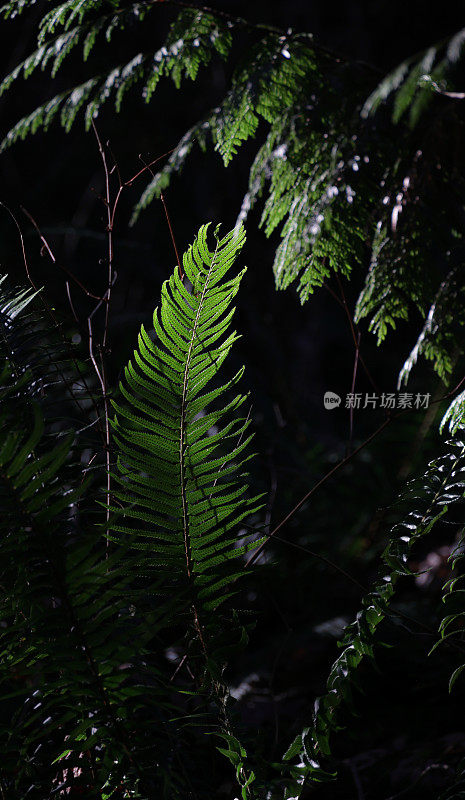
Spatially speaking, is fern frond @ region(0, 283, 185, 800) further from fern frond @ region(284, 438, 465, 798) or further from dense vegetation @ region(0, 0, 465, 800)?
fern frond @ region(284, 438, 465, 798)

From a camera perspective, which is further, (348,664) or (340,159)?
(340,159)

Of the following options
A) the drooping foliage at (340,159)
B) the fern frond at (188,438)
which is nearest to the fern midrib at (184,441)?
the fern frond at (188,438)

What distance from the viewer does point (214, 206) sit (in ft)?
11.8

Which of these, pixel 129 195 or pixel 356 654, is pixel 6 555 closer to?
pixel 356 654

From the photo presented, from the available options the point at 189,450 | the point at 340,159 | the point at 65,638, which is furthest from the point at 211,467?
the point at 340,159

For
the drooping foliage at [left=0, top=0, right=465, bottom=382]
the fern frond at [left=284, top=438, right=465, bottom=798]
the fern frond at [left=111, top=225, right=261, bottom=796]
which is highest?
the drooping foliage at [left=0, top=0, right=465, bottom=382]

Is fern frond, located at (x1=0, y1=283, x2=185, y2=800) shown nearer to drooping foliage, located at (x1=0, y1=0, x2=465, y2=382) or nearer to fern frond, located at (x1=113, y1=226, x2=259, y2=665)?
fern frond, located at (x1=113, y1=226, x2=259, y2=665)

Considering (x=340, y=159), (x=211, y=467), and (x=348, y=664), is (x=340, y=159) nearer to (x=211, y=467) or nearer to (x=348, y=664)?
(x=211, y=467)

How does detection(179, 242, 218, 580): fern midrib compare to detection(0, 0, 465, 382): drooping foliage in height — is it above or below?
below

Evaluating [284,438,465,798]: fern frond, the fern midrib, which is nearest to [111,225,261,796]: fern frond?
the fern midrib

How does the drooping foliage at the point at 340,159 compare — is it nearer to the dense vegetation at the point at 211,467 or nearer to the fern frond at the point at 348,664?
the dense vegetation at the point at 211,467

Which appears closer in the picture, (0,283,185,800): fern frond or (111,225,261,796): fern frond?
(0,283,185,800): fern frond

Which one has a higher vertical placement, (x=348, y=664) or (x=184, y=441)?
(x=184, y=441)

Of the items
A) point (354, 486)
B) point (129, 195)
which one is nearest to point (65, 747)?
point (354, 486)
